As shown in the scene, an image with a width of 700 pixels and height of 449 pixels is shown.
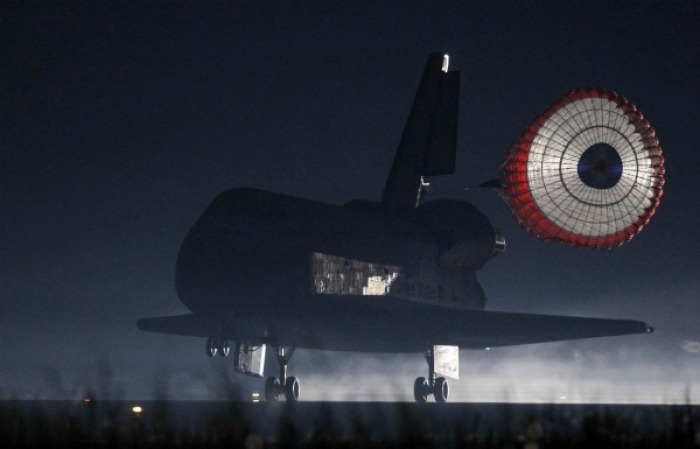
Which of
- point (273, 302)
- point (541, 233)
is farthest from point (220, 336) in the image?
point (541, 233)

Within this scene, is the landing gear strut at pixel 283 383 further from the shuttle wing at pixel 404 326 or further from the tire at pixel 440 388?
the tire at pixel 440 388

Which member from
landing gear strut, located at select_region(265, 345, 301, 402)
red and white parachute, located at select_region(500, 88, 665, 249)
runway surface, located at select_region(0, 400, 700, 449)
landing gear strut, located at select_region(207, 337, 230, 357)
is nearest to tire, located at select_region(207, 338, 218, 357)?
landing gear strut, located at select_region(207, 337, 230, 357)

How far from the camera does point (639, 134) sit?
40625 millimetres

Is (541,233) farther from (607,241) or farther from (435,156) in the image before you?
(435,156)

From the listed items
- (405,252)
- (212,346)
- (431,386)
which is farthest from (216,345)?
(431,386)

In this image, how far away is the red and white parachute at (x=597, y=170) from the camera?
133 ft

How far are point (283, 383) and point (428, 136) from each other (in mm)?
15816

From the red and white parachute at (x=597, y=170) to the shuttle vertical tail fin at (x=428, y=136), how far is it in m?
9.34

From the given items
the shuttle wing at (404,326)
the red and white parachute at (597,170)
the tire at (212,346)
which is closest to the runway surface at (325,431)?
the shuttle wing at (404,326)

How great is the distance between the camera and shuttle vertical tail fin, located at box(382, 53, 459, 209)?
49938mm

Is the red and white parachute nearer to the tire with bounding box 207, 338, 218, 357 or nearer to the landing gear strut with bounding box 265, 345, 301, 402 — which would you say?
the landing gear strut with bounding box 265, 345, 301, 402

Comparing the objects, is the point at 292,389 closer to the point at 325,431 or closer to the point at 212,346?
the point at 212,346

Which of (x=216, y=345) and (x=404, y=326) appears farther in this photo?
(x=404, y=326)

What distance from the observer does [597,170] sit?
135 ft
